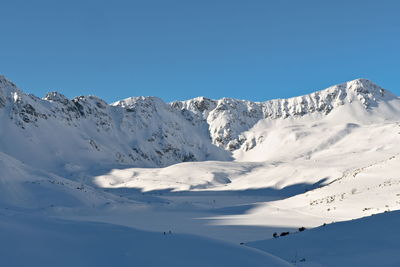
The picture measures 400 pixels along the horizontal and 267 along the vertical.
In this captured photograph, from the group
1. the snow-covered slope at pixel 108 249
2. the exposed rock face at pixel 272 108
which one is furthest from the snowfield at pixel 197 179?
the exposed rock face at pixel 272 108

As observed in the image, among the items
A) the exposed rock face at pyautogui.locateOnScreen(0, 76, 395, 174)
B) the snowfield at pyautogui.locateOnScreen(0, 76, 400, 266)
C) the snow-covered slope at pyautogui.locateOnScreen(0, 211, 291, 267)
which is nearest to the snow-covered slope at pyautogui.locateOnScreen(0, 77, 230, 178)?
the exposed rock face at pyautogui.locateOnScreen(0, 76, 395, 174)

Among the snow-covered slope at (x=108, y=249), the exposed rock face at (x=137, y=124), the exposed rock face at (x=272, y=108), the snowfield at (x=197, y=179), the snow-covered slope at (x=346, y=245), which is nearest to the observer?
the snow-covered slope at (x=108, y=249)

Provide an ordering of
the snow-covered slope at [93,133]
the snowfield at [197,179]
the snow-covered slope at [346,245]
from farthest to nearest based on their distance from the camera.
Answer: the snow-covered slope at [93,133]
the snow-covered slope at [346,245]
the snowfield at [197,179]

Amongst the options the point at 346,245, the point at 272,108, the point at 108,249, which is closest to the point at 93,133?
the point at 272,108

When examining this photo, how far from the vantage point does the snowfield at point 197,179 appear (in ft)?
26.2

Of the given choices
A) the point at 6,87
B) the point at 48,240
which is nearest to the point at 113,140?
the point at 6,87

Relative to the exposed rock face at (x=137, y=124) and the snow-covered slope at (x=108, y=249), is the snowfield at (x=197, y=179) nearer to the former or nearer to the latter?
the snow-covered slope at (x=108, y=249)

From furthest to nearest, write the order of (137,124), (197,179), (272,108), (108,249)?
1. (272,108)
2. (137,124)
3. (197,179)
4. (108,249)

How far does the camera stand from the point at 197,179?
88.7 meters

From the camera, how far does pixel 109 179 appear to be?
92.7m

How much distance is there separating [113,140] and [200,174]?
65.0m

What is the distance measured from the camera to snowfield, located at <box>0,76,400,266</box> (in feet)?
26.2

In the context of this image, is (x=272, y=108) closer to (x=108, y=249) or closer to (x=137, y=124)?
(x=137, y=124)

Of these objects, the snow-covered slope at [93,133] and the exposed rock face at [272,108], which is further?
the exposed rock face at [272,108]
